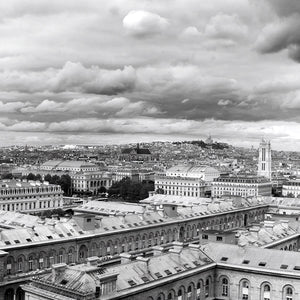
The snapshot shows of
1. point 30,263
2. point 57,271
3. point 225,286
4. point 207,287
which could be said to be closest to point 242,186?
point 30,263

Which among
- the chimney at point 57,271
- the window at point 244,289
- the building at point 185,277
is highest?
the chimney at point 57,271

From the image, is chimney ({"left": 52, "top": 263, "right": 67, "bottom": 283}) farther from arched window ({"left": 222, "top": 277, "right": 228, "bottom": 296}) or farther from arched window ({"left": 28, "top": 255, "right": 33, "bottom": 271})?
arched window ({"left": 28, "top": 255, "right": 33, "bottom": 271})

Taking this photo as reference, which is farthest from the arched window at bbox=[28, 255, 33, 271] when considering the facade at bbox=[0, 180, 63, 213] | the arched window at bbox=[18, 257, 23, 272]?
the facade at bbox=[0, 180, 63, 213]

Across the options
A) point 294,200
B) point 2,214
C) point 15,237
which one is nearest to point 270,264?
point 15,237

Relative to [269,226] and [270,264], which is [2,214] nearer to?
[269,226]

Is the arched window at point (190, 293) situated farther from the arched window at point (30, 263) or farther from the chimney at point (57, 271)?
the arched window at point (30, 263)

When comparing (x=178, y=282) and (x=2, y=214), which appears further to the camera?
(x=2, y=214)

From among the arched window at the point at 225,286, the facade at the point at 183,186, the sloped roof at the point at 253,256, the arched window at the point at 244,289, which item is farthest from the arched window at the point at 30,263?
the facade at the point at 183,186
